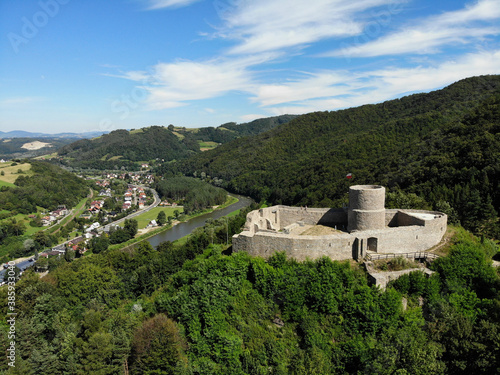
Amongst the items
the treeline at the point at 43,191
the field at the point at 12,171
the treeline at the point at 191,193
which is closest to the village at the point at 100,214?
the treeline at the point at 43,191

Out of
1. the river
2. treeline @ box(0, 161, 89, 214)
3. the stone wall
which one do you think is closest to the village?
treeline @ box(0, 161, 89, 214)

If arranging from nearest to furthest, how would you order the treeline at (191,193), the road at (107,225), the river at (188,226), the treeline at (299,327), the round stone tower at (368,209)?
the treeline at (299,327) < the round stone tower at (368,209) < the road at (107,225) < the river at (188,226) < the treeline at (191,193)

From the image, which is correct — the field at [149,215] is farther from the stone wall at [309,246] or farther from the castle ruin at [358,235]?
the stone wall at [309,246]

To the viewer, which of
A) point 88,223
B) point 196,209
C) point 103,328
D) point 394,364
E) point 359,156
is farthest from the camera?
point 196,209

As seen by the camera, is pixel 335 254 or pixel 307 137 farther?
pixel 307 137

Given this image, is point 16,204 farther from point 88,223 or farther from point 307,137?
point 307,137

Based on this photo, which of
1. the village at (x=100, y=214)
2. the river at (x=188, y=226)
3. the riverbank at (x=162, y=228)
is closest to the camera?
the village at (x=100, y=214)

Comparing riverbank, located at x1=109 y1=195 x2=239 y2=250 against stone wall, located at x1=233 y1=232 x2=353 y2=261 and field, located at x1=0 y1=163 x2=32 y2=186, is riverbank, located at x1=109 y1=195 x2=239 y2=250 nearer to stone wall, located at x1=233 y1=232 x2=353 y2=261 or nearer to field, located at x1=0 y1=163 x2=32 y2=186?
stone wall, located at x1=233 y1=232 x2=353 y2=261

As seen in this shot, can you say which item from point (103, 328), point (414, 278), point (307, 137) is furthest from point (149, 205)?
point (414, 278)
